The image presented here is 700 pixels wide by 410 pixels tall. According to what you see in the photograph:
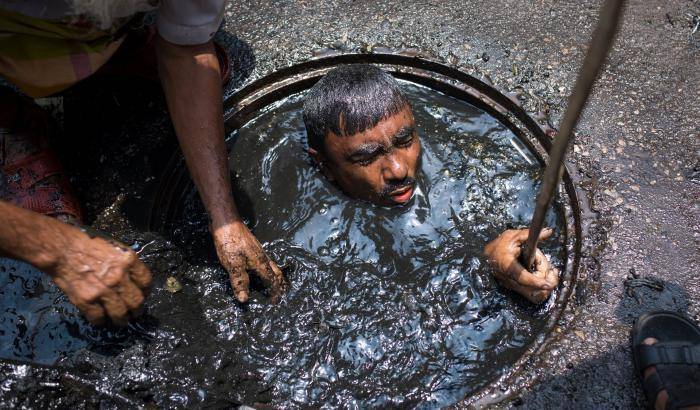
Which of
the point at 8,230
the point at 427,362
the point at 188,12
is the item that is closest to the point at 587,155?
the point at 427,362

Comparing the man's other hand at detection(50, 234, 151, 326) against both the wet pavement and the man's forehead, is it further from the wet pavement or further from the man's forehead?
the man's forehead

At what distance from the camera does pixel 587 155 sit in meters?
3.17

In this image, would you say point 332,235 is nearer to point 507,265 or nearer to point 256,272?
point 256,272

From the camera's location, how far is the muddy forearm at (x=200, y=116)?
2693 millimetres

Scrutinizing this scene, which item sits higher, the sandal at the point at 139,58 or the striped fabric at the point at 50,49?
the striped fabric at the point at 50,49

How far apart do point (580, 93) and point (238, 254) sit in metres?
1.66

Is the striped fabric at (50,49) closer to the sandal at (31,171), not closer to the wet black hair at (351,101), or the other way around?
the sandal at (31,171)

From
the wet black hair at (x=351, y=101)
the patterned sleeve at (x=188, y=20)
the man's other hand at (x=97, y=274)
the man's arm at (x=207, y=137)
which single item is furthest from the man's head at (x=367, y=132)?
the man's other hand at (x=97, y=274)

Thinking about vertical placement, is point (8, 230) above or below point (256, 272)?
above

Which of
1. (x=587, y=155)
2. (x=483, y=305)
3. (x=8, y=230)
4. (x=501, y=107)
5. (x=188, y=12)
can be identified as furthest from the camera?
(x=501, y=107)

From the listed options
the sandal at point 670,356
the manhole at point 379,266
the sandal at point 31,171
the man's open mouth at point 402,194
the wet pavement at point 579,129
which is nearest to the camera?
the sandal at point 670,356

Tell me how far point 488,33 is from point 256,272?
2.33 metres

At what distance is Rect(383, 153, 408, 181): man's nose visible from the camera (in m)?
3.05

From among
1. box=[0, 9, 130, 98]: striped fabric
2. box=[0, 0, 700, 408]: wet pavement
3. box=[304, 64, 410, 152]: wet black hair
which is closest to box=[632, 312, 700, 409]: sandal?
box=[0, 0, 700, 408]: wet pavement
